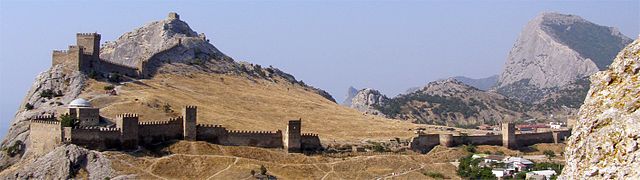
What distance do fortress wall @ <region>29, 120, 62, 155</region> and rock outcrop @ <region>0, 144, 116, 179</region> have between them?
4.20ft

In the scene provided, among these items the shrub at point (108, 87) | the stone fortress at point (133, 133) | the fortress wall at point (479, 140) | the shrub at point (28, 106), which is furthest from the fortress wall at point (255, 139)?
the fortress wall at point (479, 140)

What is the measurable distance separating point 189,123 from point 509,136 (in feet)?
119

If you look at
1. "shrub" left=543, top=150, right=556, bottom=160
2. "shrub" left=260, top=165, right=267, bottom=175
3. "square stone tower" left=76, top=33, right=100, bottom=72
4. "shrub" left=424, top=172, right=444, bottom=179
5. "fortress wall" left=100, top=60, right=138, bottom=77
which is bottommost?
"shrub" left=424, top=172, right=444, bottom=179

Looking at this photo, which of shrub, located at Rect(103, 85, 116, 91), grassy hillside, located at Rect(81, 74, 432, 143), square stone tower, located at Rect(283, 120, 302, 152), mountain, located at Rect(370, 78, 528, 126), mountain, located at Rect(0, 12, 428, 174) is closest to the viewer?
mountain, located at Rect(0, 12, 428, 174)

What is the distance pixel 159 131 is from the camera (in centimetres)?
6706

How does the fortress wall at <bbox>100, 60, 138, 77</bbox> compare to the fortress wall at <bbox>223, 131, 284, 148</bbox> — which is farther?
the fortress wall at <bbox>100, 60, 138, 77</bbox>

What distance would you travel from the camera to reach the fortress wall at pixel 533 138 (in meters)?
89.6

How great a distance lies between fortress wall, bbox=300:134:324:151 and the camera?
73287 mm

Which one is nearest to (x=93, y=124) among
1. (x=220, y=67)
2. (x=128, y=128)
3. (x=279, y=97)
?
(x=128, y=128)

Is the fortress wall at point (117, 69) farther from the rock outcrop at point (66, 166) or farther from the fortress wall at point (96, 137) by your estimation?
the rock outcrop at point (66, 166)

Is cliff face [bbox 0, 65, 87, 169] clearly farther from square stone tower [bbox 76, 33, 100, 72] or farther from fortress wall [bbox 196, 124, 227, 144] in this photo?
fortress wall [bbox 196, 124, 227, 144]

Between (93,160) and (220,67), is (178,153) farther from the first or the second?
(220,67)

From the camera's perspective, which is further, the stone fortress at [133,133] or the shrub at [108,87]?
the shrub at [108,87]

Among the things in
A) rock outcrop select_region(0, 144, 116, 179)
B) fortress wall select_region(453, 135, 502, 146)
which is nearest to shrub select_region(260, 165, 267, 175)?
rock outcrop select_region(0, 144, 116, 179)
